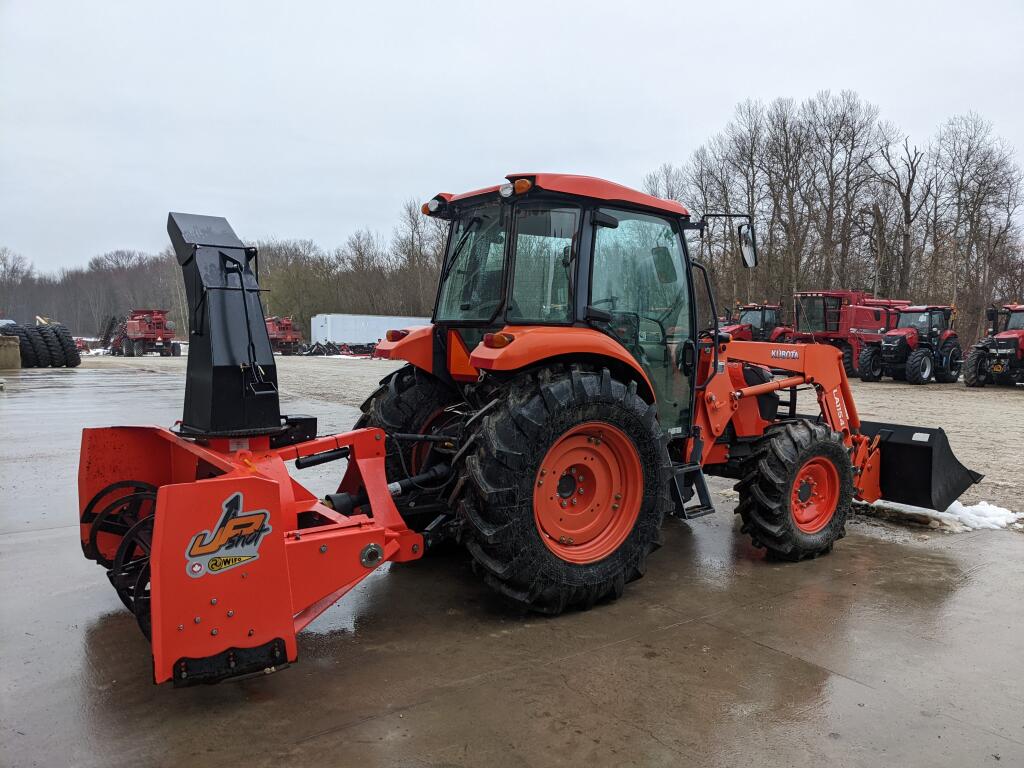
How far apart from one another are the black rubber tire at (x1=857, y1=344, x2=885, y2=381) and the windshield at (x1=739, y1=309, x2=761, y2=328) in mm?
4263

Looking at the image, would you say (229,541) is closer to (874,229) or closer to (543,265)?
(543,265)

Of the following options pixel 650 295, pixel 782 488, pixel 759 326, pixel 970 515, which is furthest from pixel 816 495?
pixel 759 326

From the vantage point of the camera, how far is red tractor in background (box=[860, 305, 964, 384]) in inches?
793

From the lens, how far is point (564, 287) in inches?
156

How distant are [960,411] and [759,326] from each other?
11.1 m

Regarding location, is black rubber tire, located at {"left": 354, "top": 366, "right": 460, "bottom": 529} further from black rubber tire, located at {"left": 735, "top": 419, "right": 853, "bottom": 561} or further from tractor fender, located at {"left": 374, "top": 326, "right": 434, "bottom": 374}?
black rubber tire, located at {"left": 735, "top": 419, "right": 853, "bottom": 561}

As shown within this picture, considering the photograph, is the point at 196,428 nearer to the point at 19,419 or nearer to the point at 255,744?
the point at 255,744

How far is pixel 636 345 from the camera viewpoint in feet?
14.0

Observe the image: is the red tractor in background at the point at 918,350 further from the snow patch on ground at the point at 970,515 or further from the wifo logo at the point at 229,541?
the wifo logo at the point at 229,541

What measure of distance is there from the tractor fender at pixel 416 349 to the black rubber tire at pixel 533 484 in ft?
3.80

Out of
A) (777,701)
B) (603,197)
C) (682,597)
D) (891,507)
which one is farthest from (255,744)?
(891,507)

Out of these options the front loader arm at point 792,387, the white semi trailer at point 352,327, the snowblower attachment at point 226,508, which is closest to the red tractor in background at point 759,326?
the front loader arm at point 792,387

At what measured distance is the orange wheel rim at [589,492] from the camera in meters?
3.76

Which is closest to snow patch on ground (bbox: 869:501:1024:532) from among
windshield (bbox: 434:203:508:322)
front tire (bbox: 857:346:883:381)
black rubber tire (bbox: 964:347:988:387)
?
windshield (bbox: 434:203:508:322)
